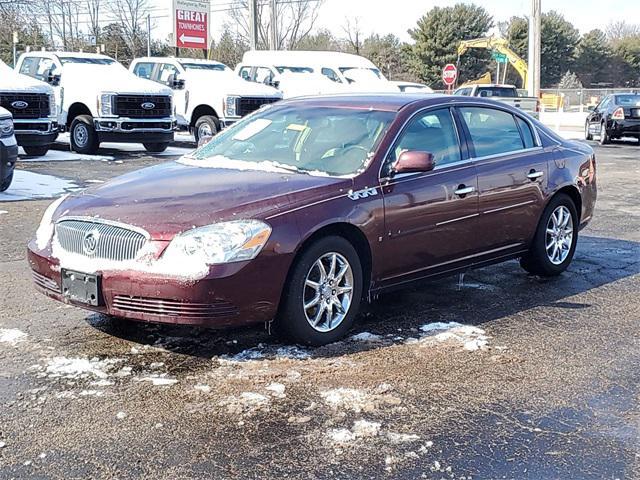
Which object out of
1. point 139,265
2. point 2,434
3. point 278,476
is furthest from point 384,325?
point 2,434

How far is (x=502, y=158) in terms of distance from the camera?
621cm

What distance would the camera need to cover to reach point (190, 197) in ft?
15.5

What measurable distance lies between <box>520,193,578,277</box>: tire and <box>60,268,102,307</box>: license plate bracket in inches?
145

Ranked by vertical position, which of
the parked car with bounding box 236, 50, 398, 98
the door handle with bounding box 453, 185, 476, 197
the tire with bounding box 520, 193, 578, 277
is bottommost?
the tire with bounding box 520, 193, 578, 277

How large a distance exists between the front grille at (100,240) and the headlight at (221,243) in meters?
0.23

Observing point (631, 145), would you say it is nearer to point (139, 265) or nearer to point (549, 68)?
point (139, 265)

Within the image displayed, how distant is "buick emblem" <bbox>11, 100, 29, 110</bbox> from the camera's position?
14.4m

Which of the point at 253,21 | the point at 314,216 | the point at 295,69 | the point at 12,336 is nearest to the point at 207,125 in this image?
the point at 295,69

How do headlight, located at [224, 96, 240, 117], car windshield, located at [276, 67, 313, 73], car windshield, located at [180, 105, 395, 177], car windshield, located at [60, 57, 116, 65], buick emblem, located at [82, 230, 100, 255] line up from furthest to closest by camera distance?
car windshield, located at [276, 67, 313, 73] → headlight, located at [224, 96, 240, 117] → car windshield, located at [60, 57, 116, 65] → car windshield, located at [180, 105, 395, 177] → buick emblem, located at [82, 230, 100, 255]

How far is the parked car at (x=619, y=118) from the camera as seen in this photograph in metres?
22.2

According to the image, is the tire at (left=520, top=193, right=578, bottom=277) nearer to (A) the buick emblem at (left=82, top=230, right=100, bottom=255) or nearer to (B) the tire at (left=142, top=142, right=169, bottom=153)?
(A) the buick emblem at (left=82, top=230, right=100, bottom=255)

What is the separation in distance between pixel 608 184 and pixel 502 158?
7.99 metres

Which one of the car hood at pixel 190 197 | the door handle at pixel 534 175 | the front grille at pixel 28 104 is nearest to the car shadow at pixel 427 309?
the car hood at pixel 190 197

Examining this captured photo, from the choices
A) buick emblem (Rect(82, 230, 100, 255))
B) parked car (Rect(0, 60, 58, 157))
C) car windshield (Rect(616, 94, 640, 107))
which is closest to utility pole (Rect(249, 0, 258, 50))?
car windshield (Rect(616, 94, 640, 107))
